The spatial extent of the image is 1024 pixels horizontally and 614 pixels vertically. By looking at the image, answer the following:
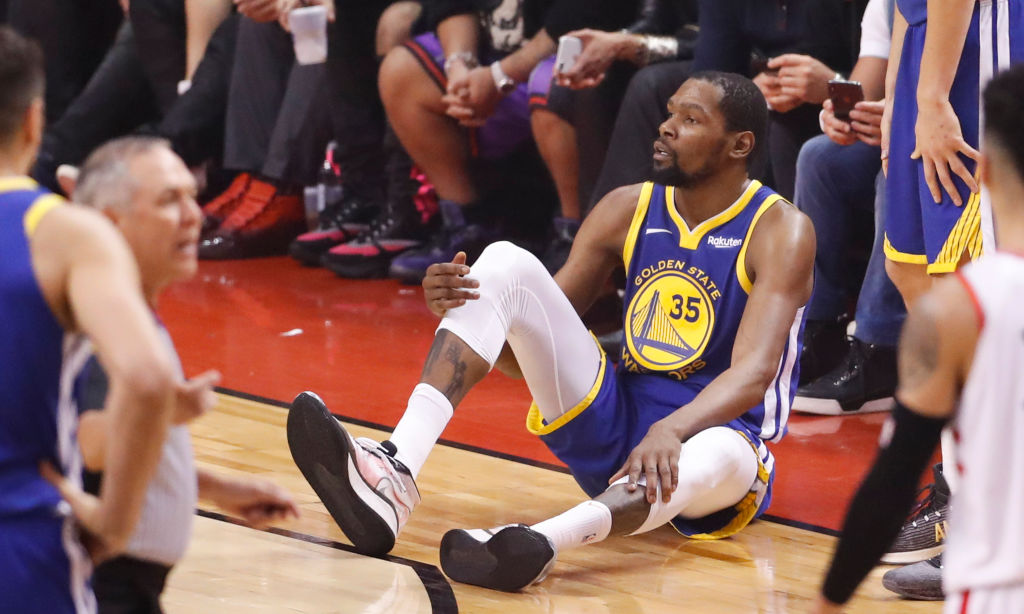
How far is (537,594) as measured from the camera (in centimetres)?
279

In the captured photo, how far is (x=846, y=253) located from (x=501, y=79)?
1.71 m

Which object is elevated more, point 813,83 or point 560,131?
point 813,83

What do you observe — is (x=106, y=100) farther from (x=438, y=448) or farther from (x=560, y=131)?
(x=438, y=448)

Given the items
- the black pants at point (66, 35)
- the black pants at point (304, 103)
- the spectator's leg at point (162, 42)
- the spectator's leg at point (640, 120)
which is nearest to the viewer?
the spectator's leg at point (640, 120)

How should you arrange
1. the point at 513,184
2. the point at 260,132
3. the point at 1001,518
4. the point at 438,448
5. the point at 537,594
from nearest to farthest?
the point at 1001,518, the point at 537,594, the point at 438,448, the point at 513,184, the point at 260,132

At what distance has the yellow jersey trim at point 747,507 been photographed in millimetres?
3107

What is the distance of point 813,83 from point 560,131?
1.25 metres

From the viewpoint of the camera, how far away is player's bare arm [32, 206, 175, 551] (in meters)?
1.42

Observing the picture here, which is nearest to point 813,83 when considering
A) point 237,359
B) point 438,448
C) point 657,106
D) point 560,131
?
point 657,106

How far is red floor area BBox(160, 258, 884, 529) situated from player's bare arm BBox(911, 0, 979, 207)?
33.7 inches

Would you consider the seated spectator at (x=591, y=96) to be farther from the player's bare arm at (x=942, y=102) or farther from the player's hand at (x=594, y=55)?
the player's bare arm at (x=942, y=102)

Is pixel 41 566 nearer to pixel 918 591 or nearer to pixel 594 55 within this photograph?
pixel 918 591

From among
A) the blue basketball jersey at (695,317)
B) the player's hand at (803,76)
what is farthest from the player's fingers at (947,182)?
the player's hand at (803,76)

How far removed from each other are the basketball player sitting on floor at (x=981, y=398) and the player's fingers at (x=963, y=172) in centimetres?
122
